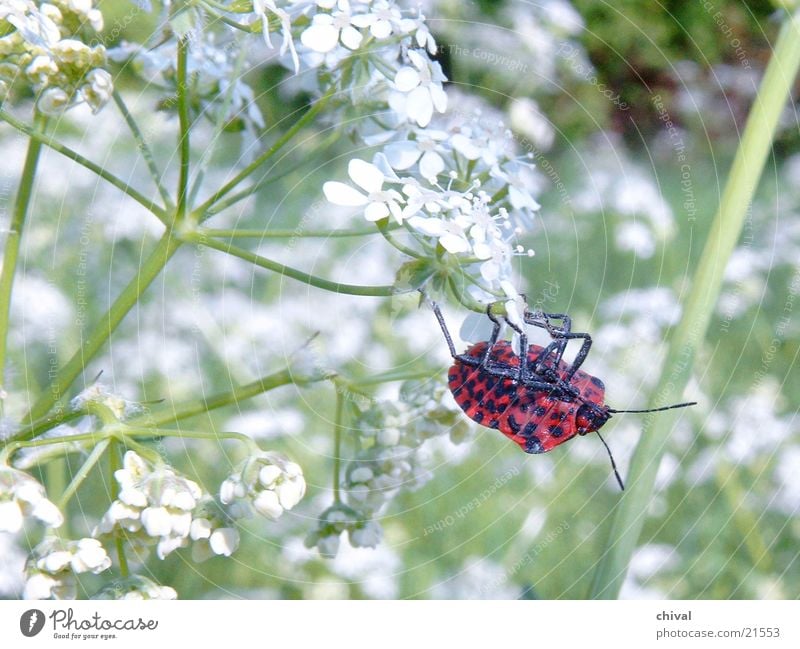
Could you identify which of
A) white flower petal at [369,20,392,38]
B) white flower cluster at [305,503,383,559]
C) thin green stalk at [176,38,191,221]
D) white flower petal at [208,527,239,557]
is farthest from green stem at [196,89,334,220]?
white flower cluster at [305,503,383,559]

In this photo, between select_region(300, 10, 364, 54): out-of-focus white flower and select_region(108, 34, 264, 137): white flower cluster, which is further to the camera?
select_region(108, 34, 264, 137): white flower cluster

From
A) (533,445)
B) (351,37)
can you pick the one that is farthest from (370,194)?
(533,445)

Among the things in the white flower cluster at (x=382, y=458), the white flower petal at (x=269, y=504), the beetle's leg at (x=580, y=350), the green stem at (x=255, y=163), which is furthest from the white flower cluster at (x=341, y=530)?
the green stem at (x=255, y=163)

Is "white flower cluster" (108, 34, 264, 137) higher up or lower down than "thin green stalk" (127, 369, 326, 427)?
higher up

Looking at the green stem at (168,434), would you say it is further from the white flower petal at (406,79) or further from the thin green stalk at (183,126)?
the white flower petal at (406,79)

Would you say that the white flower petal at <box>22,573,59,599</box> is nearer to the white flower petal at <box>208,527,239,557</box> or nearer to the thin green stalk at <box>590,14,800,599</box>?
the white flower petal at <box>208,527,239,557</box>
